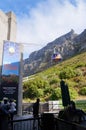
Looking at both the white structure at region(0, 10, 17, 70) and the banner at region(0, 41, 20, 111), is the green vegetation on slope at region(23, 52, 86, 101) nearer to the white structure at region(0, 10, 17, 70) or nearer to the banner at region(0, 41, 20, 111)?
the white structure at region(0, 10, 17, 70)

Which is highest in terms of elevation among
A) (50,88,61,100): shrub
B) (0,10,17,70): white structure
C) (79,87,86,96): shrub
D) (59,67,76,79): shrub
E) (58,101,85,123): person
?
(0,10,17,70): white structure

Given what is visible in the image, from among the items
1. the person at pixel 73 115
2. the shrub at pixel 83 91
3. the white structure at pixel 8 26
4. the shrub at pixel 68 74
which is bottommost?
the person at pixel 73 115

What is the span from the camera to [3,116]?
318 inches

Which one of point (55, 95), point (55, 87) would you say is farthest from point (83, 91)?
point (55, 95)

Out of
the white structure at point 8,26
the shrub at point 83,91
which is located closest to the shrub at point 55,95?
the shrub at point 83,91

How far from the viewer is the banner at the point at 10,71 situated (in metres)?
21.5

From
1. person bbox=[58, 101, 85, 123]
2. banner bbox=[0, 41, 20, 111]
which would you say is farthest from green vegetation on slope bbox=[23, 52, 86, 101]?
person bbox=[58, 101, 85, 123]

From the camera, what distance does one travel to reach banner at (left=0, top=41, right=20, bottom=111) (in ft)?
70.5

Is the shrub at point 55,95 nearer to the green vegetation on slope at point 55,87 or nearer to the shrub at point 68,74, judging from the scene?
the green vegetation on slope at point 55,87

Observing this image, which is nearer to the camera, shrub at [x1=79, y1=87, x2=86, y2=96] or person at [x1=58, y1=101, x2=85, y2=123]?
person at [x1=58, y1=101, x2=85, y2=123]

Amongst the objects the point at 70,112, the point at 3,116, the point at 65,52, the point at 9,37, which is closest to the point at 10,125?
the point at 3,116

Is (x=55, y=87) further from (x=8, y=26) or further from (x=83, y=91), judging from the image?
(x=8, y=26)

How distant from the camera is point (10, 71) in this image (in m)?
22.2

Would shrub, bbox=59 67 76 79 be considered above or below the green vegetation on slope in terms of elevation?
above
